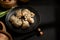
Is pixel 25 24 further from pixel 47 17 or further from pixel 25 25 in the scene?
pixel 47 17

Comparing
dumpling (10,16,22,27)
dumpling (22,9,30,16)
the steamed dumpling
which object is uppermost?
dumpling (22,9,30,16)

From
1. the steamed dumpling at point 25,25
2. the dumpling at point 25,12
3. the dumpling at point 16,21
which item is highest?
the dumpling at point 25,12

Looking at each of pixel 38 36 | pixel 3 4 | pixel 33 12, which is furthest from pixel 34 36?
pixel 3 4

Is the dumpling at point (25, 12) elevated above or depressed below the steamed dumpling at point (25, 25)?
above

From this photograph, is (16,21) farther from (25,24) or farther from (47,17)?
(47,17)

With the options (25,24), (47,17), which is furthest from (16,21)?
(47,17)

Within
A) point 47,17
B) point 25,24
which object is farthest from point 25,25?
point 47,17

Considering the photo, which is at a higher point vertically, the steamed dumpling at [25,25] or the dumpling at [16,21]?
the dumpling at [16,21]

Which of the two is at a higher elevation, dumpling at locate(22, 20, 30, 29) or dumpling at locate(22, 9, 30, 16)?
dumpling at locate(22, 9, 30, 16)
